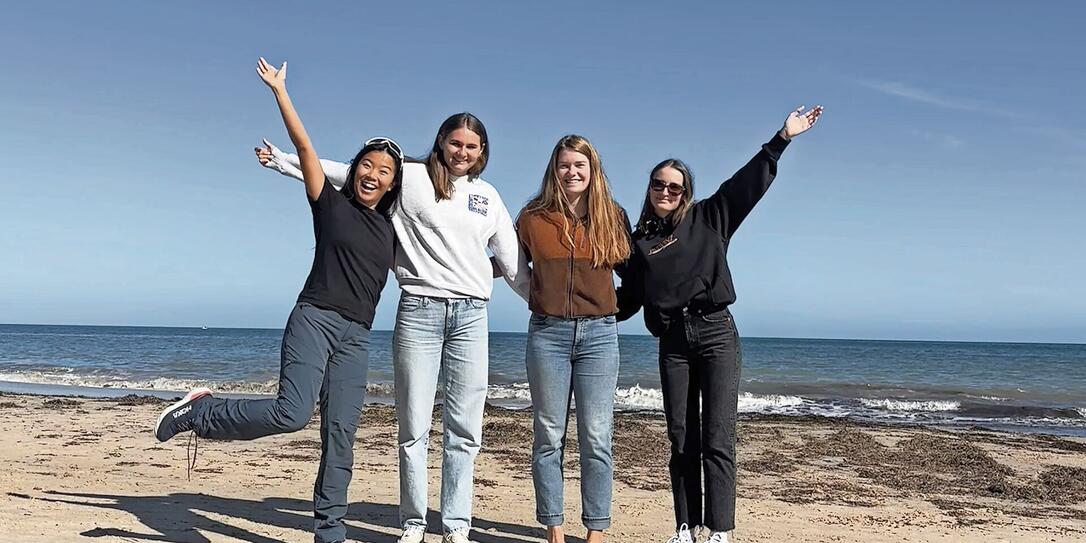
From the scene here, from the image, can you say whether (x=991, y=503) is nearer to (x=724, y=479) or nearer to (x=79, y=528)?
(x=724, y=479)

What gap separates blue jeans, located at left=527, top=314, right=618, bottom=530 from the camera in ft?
13.4

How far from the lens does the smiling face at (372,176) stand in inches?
157

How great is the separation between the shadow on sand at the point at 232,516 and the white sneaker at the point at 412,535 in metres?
0.40

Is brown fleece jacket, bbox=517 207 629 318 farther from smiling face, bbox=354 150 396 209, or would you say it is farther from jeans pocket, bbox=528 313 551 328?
smiling face, bbox=354 150 396 209

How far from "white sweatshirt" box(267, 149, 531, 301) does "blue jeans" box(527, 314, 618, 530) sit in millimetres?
420

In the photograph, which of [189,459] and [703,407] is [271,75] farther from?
[189,459]

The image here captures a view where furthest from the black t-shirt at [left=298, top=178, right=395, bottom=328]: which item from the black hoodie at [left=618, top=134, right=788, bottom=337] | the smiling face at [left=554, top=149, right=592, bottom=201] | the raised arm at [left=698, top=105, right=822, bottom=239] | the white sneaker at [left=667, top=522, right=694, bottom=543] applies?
the white sneaker at [left=667, top=522, right=694, bottom=543]

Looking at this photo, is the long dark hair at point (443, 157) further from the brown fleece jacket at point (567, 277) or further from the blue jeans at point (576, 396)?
the blue jeans at point (576, 396)

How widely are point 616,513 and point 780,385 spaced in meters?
20.5

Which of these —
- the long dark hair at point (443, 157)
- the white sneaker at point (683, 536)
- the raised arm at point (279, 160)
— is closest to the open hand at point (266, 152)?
the raised arm at point (279, 160)

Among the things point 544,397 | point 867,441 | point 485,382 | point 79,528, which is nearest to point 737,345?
point 544,397

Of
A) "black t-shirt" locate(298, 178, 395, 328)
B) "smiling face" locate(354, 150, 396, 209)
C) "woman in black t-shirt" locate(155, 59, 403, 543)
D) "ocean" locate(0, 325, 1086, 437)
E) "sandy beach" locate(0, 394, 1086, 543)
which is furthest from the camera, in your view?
"ocean" locate(0, 325, 1086, 437)

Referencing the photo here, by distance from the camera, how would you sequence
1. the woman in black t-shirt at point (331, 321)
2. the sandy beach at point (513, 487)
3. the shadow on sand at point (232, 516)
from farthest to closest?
the sandy beach at point (513, 487)
the shadow on sand at point (232, 516)
the woman in black t-shirt at point (331, 321)

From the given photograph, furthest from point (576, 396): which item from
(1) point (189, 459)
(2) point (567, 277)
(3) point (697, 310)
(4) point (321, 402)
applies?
(1) point (189, 459)
